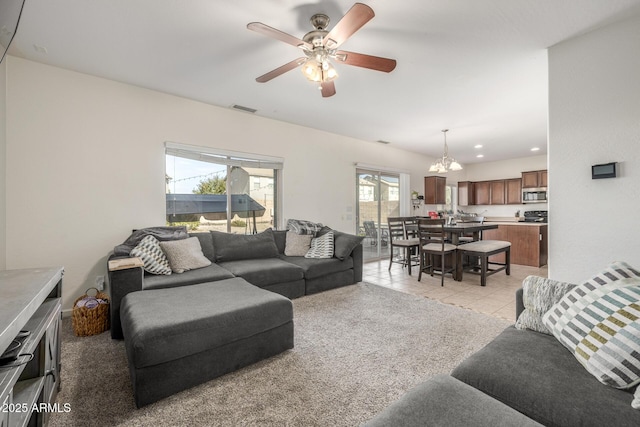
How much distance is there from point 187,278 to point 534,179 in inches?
328

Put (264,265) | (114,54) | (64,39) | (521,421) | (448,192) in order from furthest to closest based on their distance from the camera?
(448,192) < (264,265) < (114,54) < (64,39) < (521,421)

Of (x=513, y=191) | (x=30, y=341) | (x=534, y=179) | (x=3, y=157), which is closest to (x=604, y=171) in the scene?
(x=30, y=341)

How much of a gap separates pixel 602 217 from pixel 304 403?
105 inches

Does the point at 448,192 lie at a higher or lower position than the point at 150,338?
higher

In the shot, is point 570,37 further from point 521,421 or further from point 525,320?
point 521,421

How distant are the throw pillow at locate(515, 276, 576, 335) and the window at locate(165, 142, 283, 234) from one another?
3.65 meters

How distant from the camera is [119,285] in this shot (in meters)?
2.29

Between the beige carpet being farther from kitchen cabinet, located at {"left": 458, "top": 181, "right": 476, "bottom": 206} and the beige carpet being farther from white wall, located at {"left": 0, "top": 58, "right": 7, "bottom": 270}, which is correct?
kitchen cabinet, located at {"left": 458, "top": 181, "right": 476, "bottom": 206}

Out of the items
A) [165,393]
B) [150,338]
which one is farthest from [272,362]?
[150,338]

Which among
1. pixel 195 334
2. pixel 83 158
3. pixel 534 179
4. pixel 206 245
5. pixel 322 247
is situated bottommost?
pixel 195 334

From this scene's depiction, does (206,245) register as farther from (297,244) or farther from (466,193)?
(466,193)

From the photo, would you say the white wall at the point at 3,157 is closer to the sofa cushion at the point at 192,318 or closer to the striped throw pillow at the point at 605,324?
the sofa cushion at the point at 192,318

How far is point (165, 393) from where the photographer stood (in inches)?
63.4

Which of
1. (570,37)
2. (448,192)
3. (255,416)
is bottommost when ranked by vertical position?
(255,416)
